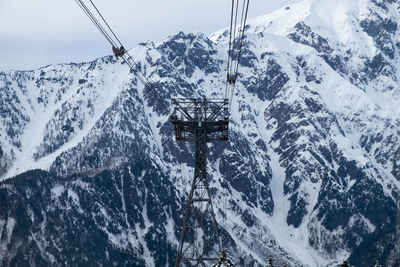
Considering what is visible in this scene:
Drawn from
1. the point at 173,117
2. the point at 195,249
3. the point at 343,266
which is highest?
the point at 173,117

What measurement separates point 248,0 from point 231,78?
47.3 feet

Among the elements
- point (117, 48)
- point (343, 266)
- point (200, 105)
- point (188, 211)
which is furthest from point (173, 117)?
point (343, 266)

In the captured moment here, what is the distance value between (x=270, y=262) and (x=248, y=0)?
20460 millimetres

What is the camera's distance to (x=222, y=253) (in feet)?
155

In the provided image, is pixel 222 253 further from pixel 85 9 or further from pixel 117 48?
pixel 85 9

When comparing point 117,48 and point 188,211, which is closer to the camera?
point 117,48

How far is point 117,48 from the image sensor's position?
4544 cm

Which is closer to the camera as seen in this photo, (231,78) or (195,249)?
(231,78)

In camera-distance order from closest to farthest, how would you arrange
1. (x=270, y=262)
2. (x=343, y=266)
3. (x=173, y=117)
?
1. (x=343, y=266)
2. (x=270, y=262)
3. (x=173, y=117)

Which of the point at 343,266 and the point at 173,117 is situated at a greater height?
the point at 173,117

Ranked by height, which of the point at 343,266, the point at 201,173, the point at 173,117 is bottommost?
the point at 343,266

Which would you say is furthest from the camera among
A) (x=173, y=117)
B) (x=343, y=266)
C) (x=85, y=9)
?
(x=173, y=117)

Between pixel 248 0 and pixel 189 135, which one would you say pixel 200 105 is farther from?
pixel 248 0

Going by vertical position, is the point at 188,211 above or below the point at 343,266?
above
